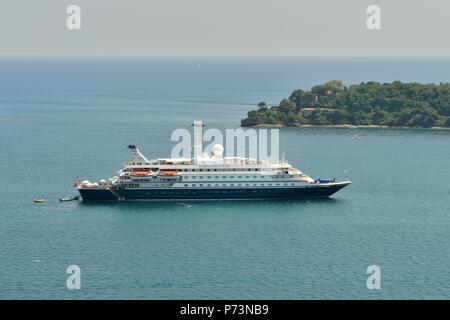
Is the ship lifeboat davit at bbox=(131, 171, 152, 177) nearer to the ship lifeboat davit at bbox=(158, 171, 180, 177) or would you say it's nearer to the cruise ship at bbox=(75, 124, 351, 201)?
the cruise ship at bbox=(75, 124, 351, 201)

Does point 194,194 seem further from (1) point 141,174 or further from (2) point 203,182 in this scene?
(1) point 141,174

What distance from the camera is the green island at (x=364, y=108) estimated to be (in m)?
142

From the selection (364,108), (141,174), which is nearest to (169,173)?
(141,174)

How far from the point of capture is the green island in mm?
142500

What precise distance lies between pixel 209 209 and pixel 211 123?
212 feet

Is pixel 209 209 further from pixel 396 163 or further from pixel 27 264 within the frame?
pixel 396 163

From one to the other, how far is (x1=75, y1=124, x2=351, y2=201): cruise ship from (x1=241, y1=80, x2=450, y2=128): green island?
2330 inches

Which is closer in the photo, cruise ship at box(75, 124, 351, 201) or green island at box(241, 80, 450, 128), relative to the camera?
cruise ship at box(75, 124, 351, 201)

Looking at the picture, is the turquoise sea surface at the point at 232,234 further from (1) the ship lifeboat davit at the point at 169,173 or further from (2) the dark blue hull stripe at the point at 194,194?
(1) the ship lifeboat davit at the point at 169,173

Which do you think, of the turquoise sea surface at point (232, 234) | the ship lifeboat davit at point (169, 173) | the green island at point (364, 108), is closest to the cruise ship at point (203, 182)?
the ship lifeboat davit at point (169, 173)

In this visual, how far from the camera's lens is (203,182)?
79250 mm

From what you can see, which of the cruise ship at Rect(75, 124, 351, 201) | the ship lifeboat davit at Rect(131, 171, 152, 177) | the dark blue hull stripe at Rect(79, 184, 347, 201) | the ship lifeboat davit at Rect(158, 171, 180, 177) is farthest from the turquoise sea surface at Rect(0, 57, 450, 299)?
the ship lifeboat davit at Rect(158, 171, 180, 177)

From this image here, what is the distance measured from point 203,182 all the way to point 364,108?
7437 cm

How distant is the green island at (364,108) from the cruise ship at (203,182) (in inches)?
2330
